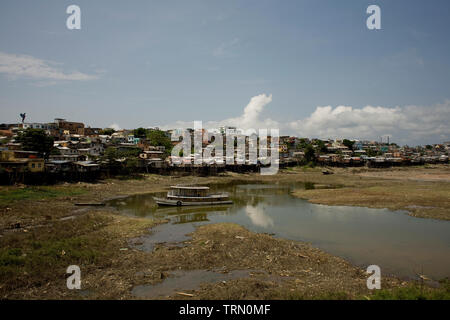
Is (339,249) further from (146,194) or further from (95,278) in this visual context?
(146,194)

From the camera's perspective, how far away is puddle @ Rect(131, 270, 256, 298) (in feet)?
39.5

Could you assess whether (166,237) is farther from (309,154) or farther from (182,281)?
(309,154)

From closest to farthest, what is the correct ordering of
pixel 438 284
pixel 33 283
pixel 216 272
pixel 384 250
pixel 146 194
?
pixel 33 283 < pixel 438 284 < pixel 216 272 < pixel 384 250 < pixel 146 194

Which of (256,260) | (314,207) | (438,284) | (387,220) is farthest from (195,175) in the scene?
(438,284)

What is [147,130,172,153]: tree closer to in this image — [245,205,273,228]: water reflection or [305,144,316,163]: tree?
[305,144,316,163]: tree

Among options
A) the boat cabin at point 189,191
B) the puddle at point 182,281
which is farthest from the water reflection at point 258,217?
the puddle at point 182,281

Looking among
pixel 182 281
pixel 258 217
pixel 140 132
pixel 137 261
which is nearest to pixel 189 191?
pixel 258 217

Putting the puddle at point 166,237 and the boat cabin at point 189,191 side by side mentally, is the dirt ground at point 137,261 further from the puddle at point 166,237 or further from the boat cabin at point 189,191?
the boat cabin at point 189,191

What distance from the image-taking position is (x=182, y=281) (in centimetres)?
1312

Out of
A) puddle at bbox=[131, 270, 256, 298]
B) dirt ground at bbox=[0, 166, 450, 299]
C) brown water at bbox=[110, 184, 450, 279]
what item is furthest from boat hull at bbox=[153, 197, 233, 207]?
puddle at bbox=[131, 270, 256, 298]

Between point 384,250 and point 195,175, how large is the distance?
5408 centimetres

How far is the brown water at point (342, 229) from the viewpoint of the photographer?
53.0 ft

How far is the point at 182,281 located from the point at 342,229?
51.2 feet

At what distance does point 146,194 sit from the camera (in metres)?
42.2
